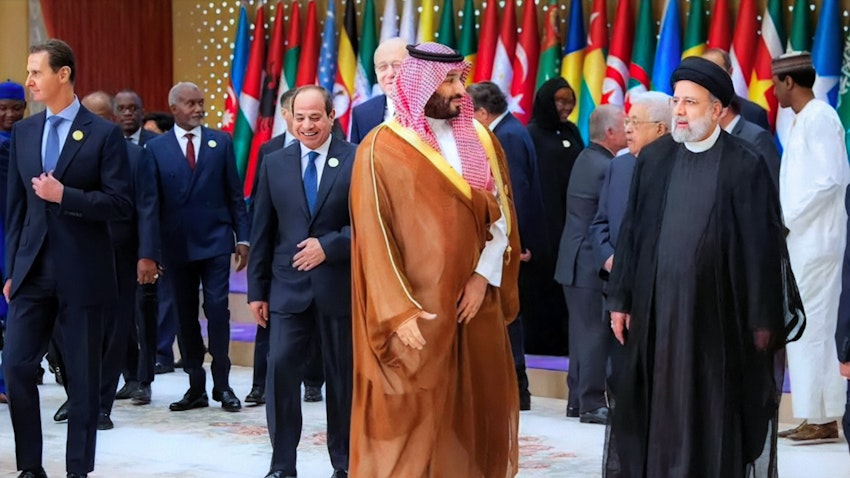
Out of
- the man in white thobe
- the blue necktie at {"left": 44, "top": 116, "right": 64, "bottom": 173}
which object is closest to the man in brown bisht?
the blue necktie at {"left": 44, "top": 116, "right": 64, "bottom": 173}

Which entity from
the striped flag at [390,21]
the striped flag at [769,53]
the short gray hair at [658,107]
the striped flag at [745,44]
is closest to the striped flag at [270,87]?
the striped flag at [390,21]

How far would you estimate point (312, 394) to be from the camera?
25.6ft

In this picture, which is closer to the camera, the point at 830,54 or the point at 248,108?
the point at 830,54

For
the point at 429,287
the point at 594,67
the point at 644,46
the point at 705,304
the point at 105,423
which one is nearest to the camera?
the point at 429,287

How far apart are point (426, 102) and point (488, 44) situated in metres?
5.19

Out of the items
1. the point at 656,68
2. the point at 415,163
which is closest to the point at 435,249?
the point at 415,163

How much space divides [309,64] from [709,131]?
6.16 meters

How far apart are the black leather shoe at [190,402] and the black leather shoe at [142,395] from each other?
0.70 ft

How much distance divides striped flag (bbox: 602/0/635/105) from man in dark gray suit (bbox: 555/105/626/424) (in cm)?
219

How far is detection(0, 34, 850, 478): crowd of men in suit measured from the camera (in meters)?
5.39

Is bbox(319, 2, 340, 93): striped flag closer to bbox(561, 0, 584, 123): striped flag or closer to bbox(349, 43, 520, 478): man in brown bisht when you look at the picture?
bbox(561, 0, 584, 123): striped flag

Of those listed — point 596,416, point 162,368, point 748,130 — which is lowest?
point 162,368

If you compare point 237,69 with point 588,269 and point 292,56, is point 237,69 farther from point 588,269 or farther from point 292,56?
point 588,269

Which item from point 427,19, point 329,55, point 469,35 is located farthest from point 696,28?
point 329,55
